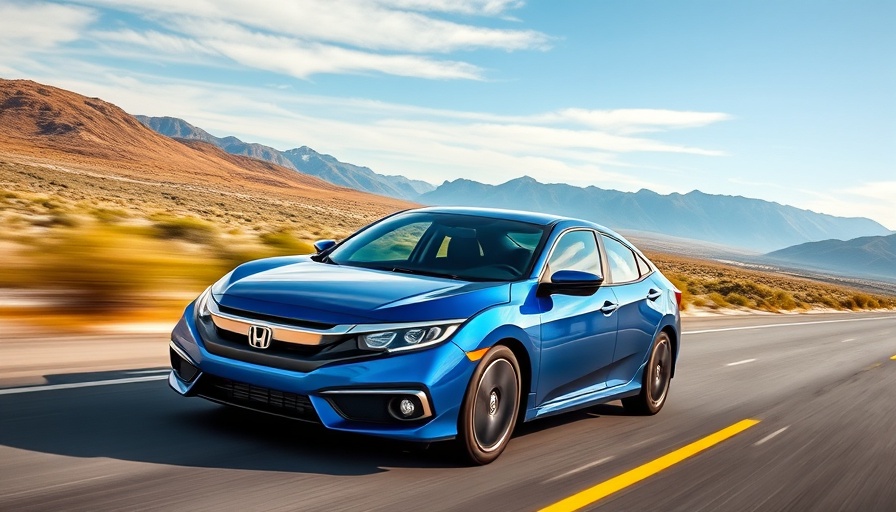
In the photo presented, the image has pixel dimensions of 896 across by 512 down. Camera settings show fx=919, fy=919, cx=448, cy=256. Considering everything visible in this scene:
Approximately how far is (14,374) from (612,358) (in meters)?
4.33

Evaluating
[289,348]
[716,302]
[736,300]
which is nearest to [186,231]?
[289,348]

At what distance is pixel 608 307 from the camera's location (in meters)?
6.51

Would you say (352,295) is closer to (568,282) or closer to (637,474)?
(568,282)

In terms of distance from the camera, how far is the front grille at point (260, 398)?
4.67 metres

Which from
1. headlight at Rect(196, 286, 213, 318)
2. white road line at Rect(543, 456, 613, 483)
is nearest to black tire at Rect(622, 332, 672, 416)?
white road line at Rect(543, 456, 613, 483)

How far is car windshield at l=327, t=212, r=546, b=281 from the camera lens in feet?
19.4

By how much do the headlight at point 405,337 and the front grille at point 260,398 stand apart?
43 cm

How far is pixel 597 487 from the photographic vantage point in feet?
17.3

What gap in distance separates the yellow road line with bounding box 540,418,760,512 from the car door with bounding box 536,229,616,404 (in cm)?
66

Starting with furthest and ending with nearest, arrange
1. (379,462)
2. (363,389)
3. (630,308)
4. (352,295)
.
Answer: (630,308)
(379,462)
(352,295)
(363,389)

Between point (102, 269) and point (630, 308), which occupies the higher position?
point (630, 308)

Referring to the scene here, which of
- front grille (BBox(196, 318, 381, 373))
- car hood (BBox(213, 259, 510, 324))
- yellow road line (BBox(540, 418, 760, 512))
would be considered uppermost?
car hood (BBox(213, 259, 510, 324))

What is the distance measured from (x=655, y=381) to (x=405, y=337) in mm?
3551

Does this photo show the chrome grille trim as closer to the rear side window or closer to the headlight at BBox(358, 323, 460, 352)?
the headlight at BBox(358, 323, 460, 352)
